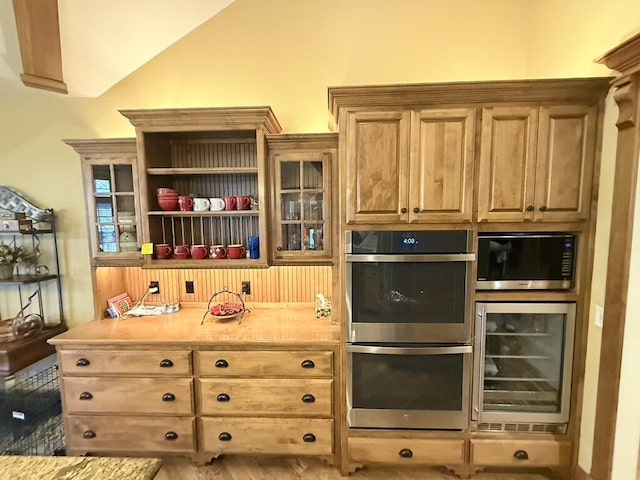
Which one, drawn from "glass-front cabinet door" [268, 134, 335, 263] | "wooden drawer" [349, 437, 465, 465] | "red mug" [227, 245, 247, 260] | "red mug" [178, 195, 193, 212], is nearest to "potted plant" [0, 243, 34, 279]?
Result: "red mug" [178, 195, 193, 212]

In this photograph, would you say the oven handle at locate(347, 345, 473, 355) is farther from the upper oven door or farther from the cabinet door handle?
the cabinet door handle

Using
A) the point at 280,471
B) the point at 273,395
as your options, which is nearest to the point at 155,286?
the point at 273,395

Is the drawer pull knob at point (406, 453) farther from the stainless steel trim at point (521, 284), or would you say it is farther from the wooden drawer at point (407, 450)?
the stainless steel trim at point (521, 284)

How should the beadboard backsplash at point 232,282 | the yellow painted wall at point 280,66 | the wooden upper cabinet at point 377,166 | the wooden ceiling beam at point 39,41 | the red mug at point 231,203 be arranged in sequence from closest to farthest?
the wooden ceiling beam at point 39,41 < the wooden upper cabinet at point 377,166 < the red mug at point 231,203 < the yellow painted wall at point 280,66 < the beadboard backsplash at point 232,282

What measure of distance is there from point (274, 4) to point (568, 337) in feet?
10.3

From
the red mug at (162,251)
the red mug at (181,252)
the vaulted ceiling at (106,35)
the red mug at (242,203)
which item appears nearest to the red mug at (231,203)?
the red mug at (242,203)

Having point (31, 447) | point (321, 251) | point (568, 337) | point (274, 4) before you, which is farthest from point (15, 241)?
point (568, 337)

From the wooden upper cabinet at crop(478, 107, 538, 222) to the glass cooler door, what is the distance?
0.58 metres

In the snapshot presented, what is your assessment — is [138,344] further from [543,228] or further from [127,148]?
[543,228]

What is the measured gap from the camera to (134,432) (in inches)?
83.9

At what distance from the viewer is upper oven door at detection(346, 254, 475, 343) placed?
192cm

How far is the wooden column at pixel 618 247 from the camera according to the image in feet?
5.08

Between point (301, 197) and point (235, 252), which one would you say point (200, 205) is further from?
point (301, 197)

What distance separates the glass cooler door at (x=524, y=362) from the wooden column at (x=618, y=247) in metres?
0.19
